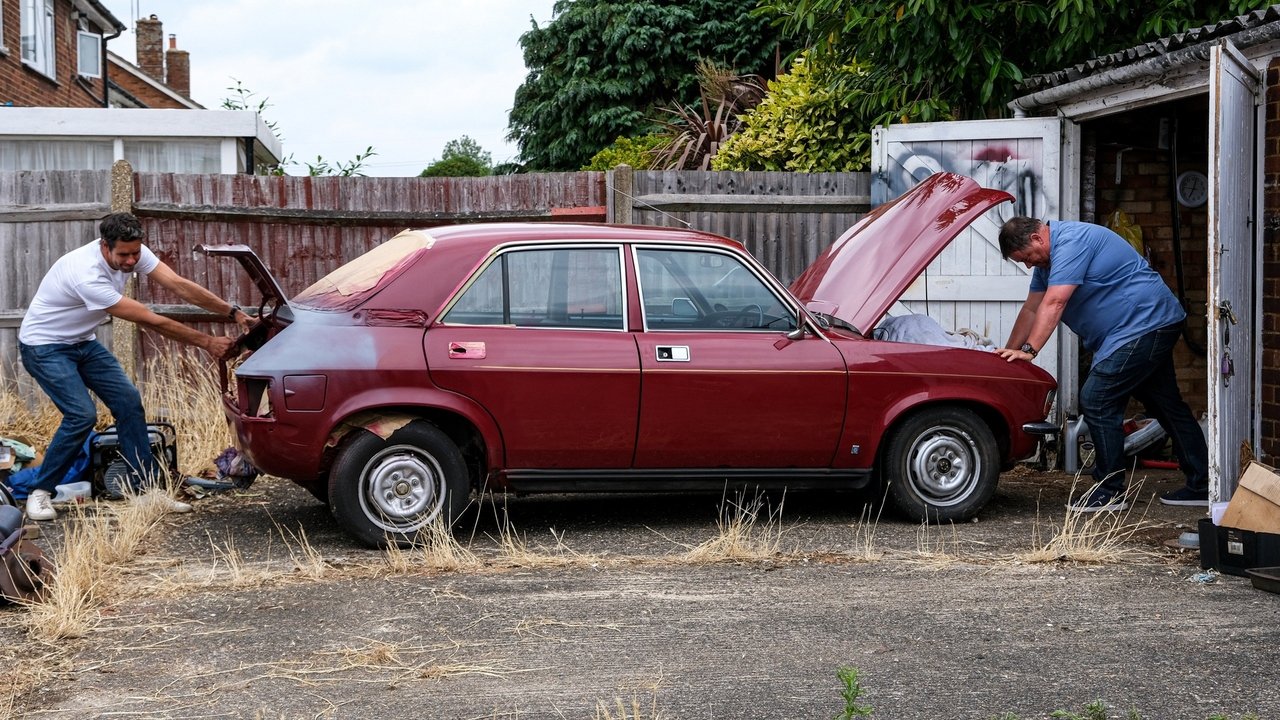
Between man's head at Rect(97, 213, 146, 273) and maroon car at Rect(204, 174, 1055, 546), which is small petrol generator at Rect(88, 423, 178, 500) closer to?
man's head at Rect(97, 213, 146, 273)

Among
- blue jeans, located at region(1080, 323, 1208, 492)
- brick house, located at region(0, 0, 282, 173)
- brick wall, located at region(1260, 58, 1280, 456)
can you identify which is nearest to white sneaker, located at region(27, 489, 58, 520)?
blue jeans, located at region(1080, 323, 1208, 492)

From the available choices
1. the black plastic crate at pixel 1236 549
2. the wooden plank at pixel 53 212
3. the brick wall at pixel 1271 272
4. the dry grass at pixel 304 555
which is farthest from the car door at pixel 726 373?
the wooden plank at pixel 53 212

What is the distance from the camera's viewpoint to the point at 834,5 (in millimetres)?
10219

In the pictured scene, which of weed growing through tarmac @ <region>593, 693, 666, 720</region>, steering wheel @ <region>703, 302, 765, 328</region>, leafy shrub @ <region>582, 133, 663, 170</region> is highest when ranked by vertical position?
leafy shrub @ <region>582, 133, 663, 170</region>

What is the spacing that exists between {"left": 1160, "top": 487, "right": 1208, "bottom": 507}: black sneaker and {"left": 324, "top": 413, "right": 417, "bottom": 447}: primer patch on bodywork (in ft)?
14.7

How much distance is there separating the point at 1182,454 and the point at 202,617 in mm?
5496

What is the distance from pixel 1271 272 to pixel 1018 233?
160cm

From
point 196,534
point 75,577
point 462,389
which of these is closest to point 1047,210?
point 462,389

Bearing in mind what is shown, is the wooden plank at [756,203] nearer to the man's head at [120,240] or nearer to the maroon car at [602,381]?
the maroon car at [602,381]

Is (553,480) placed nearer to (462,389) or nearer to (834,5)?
(462,389)

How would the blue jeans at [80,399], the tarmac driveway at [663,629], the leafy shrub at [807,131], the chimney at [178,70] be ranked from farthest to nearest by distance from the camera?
the chimney at [178,70] → the leafy shrub at [807,131] → the blue jeans at [80,399] → the tarmac driveway at [663,629]

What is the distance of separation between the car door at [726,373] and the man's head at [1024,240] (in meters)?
1.26

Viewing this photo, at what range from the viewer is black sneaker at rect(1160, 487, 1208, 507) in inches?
304

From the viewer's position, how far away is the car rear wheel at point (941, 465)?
6.95 metres
